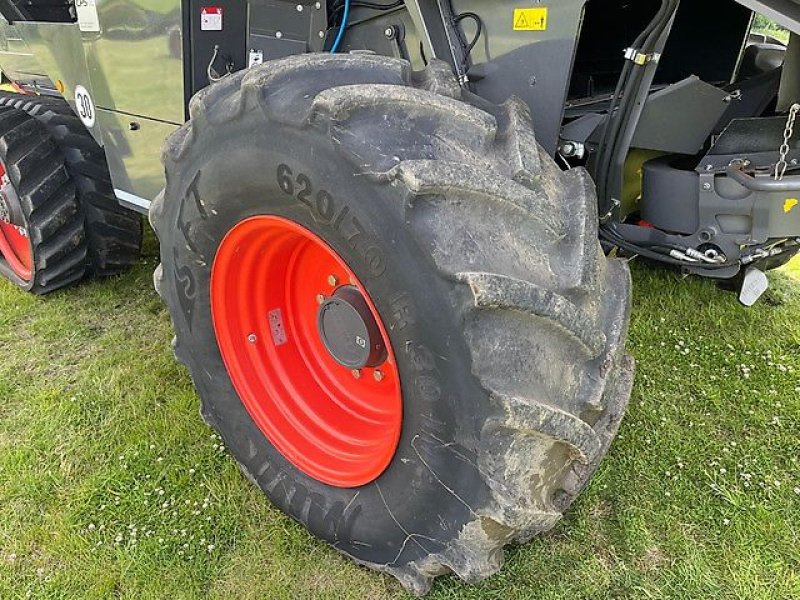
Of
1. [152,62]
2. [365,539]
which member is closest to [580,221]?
[365,539]

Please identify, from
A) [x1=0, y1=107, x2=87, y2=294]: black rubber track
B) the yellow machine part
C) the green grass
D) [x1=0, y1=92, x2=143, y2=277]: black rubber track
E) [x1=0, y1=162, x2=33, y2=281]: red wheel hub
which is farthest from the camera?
[x1=0, y1=162, x2=33, y2=281]: red wheel hub

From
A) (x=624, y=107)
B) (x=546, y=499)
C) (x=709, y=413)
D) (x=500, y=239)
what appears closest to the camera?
(x=500, y=239)

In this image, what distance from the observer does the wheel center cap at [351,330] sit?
183cm

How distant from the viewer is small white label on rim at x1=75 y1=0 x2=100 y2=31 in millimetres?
2625

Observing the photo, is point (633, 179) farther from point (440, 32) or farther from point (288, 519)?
point (288, 519)

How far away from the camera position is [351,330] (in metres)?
1.86

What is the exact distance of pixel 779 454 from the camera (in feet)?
8.18

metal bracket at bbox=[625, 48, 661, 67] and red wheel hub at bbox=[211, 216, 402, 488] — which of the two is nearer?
metal bracket at bbox=[625, 48, 661, 67]

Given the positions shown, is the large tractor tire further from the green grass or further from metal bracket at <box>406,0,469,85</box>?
the green grass

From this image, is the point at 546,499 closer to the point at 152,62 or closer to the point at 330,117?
the point at 330,117

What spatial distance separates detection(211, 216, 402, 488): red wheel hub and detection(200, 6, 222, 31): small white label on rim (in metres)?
0.86

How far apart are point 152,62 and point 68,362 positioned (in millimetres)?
1278

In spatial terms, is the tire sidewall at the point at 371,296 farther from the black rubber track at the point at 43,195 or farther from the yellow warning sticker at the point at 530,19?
the black rubber track at the point at 43,195

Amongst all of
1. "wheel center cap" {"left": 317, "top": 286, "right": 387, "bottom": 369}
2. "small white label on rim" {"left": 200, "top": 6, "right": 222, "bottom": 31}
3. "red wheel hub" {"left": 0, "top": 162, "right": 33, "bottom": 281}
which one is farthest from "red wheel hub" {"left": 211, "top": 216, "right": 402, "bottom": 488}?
"red wheel hub" {"left": 0, "top": 162, "right": 33, "bottom": 281}
